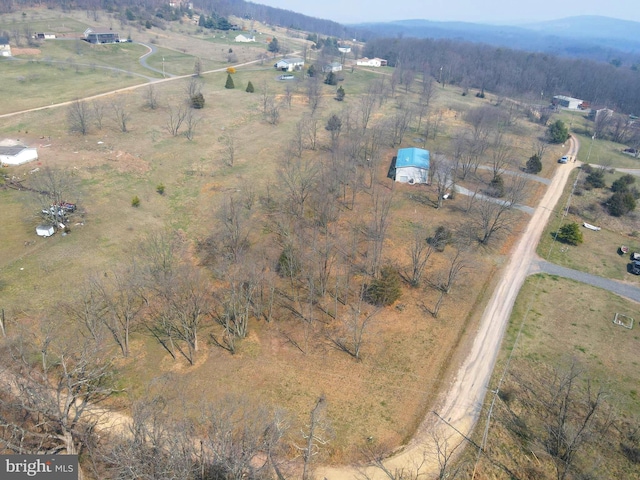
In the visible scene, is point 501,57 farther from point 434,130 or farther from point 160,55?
point 160,55

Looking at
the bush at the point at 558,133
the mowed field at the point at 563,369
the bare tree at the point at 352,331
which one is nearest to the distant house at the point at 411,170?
the mowed field at the point at 563,369

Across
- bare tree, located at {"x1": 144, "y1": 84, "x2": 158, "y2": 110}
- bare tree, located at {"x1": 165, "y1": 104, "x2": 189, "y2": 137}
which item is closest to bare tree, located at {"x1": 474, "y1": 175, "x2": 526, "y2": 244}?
bare tree, located at {"x1": 165, "y1": 104, "x2": 189, "y2": 137}

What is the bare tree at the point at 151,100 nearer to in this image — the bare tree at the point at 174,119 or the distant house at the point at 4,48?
the bare tree at the point at 174,119

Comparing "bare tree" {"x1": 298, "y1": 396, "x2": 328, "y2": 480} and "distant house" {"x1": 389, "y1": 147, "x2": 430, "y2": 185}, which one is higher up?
"distant house" {"x1": 389, "y1": 147, "x2": 430, "y2": 185}

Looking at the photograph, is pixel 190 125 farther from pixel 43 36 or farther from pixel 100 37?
pixel 43 36

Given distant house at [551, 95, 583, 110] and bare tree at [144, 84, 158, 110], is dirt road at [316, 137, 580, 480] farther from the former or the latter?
distant house at [551, 95, 583, 110]

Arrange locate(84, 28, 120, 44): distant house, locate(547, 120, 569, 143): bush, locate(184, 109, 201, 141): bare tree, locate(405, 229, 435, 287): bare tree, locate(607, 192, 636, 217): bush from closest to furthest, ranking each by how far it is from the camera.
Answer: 1. locate(405, 229, 435, 287): bare tree
2. locate(607, 192, 636, 217): bush
3. locate(184, 109, 201, 141): bare tree
4. locate(547, 120, 569, 143): bush
5. locate(84, 28, 120, 44): distant house

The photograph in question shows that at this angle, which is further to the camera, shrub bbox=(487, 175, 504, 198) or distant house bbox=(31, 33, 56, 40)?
distant house bbox=(31, 33, 56, 40)

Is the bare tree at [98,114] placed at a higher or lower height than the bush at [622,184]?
higher
